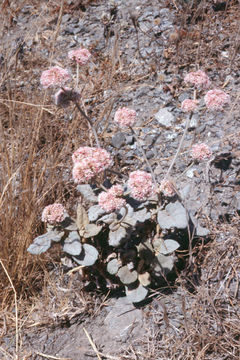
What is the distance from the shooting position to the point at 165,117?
2.60m

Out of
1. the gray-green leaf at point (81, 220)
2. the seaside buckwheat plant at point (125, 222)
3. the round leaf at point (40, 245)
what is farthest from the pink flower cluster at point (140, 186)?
the round leaf at point (40, 245)

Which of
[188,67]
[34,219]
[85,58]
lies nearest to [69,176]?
[34,219]

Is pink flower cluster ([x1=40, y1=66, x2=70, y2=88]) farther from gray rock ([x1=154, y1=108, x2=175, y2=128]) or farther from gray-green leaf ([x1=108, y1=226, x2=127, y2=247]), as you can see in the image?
gray rock ([x1=154, y1=108, x2=175, y2=128])

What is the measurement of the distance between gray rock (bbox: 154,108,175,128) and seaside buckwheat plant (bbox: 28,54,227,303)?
80cm

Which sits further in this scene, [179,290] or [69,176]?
[69,176]

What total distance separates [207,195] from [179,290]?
0.56m

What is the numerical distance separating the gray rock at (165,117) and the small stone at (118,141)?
0.88 feet

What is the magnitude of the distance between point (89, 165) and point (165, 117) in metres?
1.22

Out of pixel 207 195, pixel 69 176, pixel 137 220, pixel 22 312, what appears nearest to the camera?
pixel 137 220

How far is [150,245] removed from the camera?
171 centimetres

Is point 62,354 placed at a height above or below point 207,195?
below

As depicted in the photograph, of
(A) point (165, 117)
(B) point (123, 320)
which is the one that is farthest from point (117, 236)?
(A) point (165, 117)

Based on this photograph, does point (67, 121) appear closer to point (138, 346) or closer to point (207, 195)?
point (207, 195)

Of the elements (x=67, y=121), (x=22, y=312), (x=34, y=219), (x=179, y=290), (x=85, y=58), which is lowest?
(x=22, y=312)
